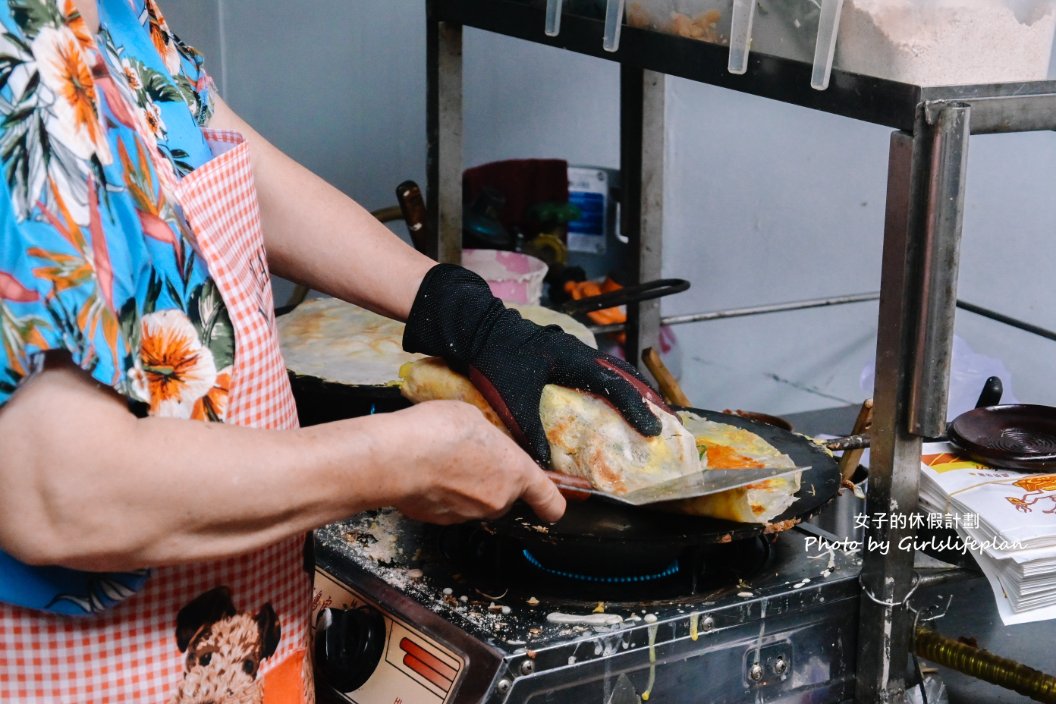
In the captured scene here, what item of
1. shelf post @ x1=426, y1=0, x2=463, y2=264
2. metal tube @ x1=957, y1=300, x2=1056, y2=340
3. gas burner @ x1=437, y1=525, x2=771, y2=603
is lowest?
gas burner @ x1=437, y1=525, x2=771, y2=603

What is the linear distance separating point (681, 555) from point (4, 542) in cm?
86

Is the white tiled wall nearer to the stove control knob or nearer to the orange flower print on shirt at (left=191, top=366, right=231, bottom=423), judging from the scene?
the stove control knob

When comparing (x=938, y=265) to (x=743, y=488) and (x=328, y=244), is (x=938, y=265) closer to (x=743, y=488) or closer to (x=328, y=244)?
(x=743, y=488)

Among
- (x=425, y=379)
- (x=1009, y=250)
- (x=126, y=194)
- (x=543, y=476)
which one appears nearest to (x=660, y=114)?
(x=1009, y=250)

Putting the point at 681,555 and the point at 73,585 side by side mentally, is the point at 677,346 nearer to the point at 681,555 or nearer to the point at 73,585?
the point at 681,555

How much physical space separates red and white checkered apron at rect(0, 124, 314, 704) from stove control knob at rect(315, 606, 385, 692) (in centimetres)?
11

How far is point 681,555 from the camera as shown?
4.95ft

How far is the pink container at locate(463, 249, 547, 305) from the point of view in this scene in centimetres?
260

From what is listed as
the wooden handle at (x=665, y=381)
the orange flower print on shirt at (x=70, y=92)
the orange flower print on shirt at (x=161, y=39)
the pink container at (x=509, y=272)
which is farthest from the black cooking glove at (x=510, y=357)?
the pink container at (x=509, y=272)

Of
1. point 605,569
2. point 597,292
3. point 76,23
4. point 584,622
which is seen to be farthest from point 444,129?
point 76,23

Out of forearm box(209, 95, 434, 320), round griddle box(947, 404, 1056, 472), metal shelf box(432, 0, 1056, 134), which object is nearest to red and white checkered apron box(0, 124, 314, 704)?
forearm box(209, 95, 434, 320)

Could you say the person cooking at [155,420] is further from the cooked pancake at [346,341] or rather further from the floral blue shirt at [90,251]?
the cooked pancake at [346,341]

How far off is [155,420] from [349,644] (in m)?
0.59

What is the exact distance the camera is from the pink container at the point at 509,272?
2598 mm
